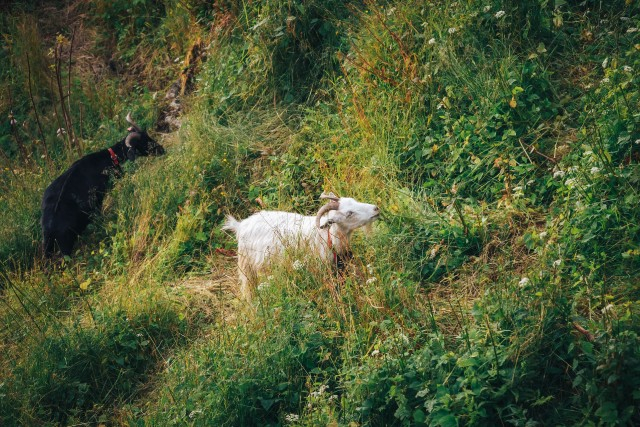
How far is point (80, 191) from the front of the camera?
6.90m

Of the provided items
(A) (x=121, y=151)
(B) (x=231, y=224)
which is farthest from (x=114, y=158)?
(B) (x=231, y=224)

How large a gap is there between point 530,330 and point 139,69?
7148 millimetres

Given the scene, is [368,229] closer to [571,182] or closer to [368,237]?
[368,237]

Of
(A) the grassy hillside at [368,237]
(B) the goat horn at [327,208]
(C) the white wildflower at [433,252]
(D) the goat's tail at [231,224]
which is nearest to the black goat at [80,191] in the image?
(A) the grassy hillside at [368,237]

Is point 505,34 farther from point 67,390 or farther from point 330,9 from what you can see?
point 67,390

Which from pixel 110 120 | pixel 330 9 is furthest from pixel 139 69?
pixel 330 9

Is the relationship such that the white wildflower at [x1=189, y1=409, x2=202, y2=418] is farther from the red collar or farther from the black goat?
the red collar

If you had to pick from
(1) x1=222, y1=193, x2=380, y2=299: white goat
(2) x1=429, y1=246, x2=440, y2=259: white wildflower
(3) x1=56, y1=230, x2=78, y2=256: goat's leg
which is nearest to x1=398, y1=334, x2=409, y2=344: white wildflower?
(2) x1=429, y1=246, x2=440, y2=259: white wildflower

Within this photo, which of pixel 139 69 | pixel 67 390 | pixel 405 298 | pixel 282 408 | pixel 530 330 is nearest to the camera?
pixel 530 330

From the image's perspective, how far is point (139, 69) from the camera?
9.29 metres

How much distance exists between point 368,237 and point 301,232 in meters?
0.54

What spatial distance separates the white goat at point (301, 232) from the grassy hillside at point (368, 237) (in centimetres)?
16

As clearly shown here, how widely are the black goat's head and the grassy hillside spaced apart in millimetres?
144

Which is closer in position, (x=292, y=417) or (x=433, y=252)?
(x=292, y=417)
